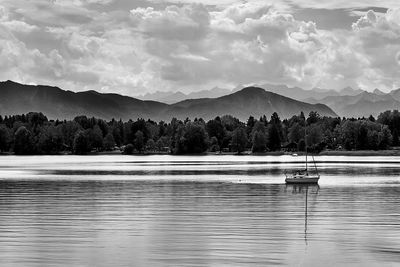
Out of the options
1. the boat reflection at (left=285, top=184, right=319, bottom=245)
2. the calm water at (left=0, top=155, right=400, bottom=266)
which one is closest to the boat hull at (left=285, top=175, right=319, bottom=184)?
the boat reflection at (left=285, top=184, right=319, bottom=245)

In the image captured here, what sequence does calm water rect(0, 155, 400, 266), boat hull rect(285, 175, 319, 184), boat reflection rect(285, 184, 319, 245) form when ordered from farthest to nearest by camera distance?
boat hull rect(285, 175, 319, 184)
boat reflection rect(285, 184, 319, 245)
calm water rect(0, 155, 400, 266)

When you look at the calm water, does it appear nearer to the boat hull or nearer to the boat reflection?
the boat reflection

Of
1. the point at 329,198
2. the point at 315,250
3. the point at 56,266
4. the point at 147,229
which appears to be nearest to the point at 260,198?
the point at 329,198

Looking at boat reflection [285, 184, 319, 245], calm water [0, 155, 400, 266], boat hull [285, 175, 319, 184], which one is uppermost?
boat hull [285, 175, 319, 184]

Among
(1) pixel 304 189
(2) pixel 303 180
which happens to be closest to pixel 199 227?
(1) pixel 304 189

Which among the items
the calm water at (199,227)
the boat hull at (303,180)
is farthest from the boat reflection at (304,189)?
the boat hull at (303,180)

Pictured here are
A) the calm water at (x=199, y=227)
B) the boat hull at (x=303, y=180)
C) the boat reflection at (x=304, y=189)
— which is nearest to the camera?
the calm water at (x=199, y=227)

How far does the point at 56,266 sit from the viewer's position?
3709 cm

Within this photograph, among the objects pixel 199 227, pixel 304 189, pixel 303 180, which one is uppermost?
pixel 303 180

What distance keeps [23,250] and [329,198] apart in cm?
4403

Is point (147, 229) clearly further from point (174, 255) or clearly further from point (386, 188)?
point (386, 188)

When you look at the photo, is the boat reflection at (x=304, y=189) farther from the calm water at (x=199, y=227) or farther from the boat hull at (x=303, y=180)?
the boat hull at (x=303, y=180)

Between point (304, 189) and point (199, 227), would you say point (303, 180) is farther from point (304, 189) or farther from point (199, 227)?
point (199, 227)

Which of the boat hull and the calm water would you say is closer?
the calm water
